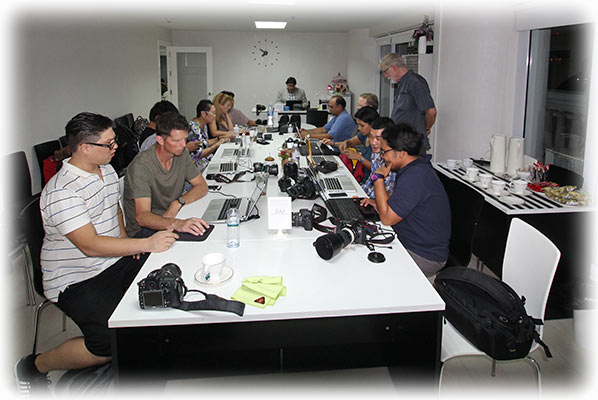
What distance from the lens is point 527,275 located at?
2.22 meters

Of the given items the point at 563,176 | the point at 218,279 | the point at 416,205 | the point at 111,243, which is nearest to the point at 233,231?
the point at 218,279

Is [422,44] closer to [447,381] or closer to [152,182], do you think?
[152,182]

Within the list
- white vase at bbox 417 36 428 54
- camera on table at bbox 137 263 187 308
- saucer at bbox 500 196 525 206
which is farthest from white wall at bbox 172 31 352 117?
camera on table at bbox 137 263 187 308

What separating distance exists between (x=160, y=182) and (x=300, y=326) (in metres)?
1.51

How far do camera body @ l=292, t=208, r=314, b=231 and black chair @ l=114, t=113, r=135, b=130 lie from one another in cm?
489

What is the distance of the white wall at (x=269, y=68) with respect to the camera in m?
11.3

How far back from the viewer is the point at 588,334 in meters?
2.74

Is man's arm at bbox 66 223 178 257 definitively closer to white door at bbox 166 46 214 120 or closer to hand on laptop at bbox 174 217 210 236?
hand on laptop at bbox 174 217 210 236

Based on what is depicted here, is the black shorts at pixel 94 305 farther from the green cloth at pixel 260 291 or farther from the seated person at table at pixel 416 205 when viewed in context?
the seated person at table at pixel 416 205

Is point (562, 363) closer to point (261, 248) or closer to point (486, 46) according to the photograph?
point (261, 248)

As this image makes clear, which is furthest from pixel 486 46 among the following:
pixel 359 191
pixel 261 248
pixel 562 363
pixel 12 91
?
pixel 12 91

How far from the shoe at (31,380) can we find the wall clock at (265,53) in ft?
32.7

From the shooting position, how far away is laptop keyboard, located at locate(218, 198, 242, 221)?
2881 millimetres

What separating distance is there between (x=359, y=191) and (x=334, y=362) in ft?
5.23
